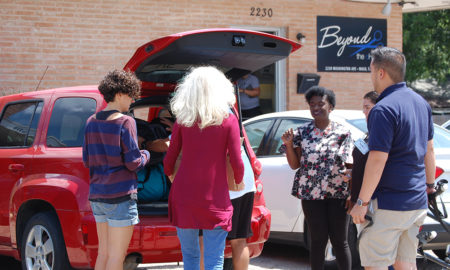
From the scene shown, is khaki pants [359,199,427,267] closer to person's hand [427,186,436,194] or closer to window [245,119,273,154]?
person's hand [427,186,436,194]

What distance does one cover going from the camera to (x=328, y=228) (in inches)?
188

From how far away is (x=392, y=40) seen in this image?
12320 millimetres

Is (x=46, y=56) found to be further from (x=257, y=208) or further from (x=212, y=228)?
(x=212, y=228)

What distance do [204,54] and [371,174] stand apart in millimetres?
1716

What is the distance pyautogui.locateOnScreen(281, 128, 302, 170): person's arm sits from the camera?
16.0ft

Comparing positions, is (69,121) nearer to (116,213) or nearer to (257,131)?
(116,213)

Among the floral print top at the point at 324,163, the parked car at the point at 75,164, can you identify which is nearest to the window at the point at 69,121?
the parked car at the point at 75,164

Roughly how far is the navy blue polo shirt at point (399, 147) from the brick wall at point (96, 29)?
7.54m

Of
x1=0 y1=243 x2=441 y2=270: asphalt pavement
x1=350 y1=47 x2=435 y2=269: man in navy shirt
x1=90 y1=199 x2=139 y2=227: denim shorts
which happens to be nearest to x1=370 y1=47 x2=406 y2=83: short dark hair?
x1=350 y1=47 x2=435 y2=269: man in navy shirt

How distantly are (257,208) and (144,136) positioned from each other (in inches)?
48.5

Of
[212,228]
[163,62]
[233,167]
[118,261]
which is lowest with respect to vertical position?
[118,261]

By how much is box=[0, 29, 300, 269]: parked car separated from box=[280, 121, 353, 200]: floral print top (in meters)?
0.43

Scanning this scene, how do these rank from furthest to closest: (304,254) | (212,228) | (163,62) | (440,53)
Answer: (440,53) → (304,254) → (163,62) → (212,228)

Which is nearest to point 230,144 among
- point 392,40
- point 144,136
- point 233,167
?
point 233,167
